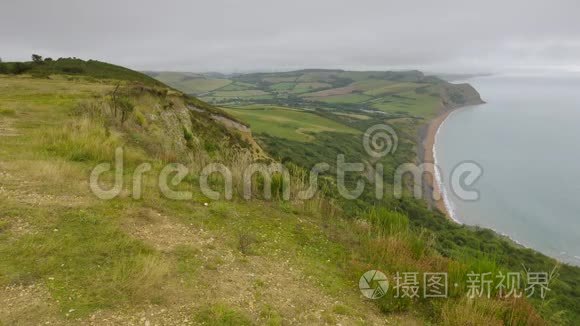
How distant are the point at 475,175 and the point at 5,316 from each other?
76496 millimetres

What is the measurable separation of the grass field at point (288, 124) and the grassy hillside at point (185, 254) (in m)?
64.6

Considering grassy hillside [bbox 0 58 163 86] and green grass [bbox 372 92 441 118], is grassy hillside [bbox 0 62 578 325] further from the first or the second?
green grass [bbox 372 92 441 118]

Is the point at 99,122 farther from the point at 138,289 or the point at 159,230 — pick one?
the point at 138,289

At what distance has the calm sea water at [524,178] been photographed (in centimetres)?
4606

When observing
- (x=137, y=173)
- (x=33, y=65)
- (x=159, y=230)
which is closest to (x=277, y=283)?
(x=159, y=230)

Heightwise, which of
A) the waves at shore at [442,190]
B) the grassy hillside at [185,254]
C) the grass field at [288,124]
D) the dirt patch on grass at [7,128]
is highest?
the dirt patch on grass at [7,128]

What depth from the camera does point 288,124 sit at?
91500 millimetres

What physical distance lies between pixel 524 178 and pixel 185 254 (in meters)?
77.2

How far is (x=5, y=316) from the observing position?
4551 mm

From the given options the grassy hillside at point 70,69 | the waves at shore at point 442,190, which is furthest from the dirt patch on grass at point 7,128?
the waves at shore at point 442,190

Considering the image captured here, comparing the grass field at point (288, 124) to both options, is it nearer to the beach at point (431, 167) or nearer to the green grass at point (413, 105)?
the beach at point (431, 167)

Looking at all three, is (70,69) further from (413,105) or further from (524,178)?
(413,105)

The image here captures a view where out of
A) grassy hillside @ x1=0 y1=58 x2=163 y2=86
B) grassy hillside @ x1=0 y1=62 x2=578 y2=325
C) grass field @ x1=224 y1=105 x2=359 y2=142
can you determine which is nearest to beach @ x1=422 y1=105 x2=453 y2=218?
grass field @ x1=224 y1=105 x2=359 y2=142

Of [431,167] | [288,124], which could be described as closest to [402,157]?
[431,167]
